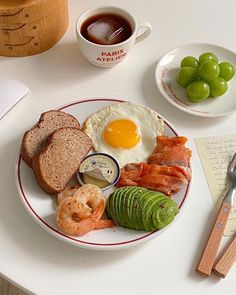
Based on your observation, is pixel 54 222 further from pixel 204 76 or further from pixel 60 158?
pixel 204 76

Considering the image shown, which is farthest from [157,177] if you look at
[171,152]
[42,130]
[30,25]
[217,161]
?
[30,25]

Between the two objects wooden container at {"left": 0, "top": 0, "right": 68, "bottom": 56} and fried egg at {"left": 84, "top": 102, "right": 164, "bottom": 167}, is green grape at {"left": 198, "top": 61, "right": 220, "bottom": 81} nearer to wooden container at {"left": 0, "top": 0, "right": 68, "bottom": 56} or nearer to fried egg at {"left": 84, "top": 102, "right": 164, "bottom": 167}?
fried egg at {"left": 84, "top": 102, "right": 164, "bottom": 167}

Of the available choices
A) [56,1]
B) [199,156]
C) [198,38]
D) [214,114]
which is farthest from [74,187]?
[198,38]

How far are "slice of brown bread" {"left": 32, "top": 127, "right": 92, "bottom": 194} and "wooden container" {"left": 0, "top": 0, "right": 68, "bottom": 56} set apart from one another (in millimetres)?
358

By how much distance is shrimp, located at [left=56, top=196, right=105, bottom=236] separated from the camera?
1002 millimetres

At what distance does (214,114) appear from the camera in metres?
1.30

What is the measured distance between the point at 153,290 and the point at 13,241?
32cm

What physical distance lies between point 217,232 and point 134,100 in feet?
1.49

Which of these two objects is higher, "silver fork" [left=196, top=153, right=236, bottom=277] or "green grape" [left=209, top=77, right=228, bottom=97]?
"green grape" [left=209, top=77, right=228, bottom=97]

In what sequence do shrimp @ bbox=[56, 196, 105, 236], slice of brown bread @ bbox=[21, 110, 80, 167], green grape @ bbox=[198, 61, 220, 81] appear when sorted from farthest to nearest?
green grape @ bbox=[198, 61, 220, 81]
slice of brown bread @ bbox=[21, 110, 80, 167]
shrimp @ bbox=[56, 196, 105, 236]

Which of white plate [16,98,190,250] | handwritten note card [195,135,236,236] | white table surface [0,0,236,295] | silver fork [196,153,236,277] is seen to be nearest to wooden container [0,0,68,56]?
white table surface [0,0,236,295]

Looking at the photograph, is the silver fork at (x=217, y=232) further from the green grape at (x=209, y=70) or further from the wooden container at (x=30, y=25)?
the wooden container at (x=30, y=25)

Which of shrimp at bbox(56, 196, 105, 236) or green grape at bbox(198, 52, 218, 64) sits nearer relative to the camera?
shrimp at bbox(56, 196, 105, 236)

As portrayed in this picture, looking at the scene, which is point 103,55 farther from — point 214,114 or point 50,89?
point 214,114
